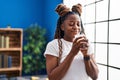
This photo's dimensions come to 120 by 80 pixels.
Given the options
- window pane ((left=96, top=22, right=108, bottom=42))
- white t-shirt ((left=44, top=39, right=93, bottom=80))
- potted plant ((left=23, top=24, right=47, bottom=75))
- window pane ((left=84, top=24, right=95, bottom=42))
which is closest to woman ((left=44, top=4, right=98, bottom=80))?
white t-shirt ((left=44, top=39, right=93, bottom=80))

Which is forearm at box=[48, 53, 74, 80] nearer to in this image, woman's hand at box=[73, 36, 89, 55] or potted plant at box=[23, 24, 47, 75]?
woman's hand at box=[73, 36, 89, 55]

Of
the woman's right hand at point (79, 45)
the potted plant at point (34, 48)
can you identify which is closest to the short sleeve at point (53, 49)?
the woman's right hand at point (79, 45)

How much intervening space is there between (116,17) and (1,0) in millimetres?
2953

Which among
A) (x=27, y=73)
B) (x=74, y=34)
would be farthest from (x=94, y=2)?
(x=27, y=73)

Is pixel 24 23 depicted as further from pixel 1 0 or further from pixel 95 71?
pixel 95 71

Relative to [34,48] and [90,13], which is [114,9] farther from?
[34,48]

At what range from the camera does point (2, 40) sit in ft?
14.0

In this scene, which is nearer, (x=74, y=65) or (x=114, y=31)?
(x=74, y=65)

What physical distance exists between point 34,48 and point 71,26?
10.9 feet

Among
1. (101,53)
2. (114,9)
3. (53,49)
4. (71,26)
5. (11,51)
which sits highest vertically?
(114,9)

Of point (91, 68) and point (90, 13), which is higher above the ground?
point (90, 13)

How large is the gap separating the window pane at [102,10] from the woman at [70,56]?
55.0 inches

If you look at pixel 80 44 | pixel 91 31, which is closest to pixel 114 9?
pixel 91 31

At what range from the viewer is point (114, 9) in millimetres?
2336
